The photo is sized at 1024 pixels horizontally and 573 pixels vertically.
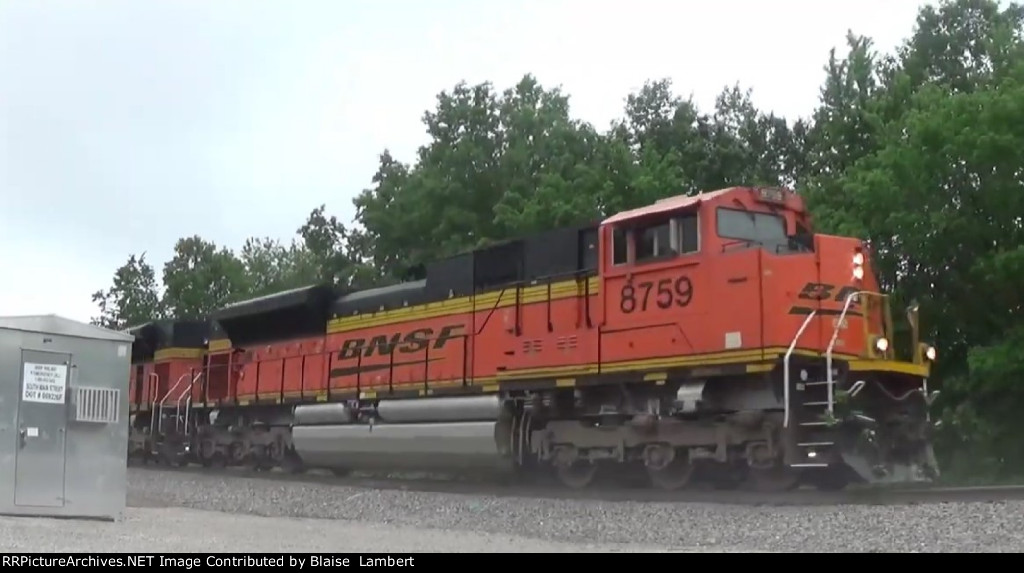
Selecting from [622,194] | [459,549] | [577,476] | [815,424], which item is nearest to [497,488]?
[577,476]

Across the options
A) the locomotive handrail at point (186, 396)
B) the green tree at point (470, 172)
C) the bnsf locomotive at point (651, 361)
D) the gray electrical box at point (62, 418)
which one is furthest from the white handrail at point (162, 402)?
the gray electrical box at point (62, 418)

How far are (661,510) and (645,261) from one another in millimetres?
3513

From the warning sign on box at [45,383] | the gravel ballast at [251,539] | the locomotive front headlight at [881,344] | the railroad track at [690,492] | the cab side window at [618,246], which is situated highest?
the cab side window at [618,246]

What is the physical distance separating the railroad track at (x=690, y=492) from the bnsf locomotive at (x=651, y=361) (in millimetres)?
303

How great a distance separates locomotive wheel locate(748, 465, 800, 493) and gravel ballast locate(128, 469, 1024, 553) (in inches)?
50.9

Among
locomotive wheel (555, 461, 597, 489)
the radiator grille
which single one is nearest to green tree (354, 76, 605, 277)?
locomotive wheel (555, 461, 597, 489)

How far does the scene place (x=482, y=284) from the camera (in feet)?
54.7

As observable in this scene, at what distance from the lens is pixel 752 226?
13.5m

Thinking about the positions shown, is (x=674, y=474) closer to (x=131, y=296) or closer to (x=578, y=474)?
(x=578, y=474)

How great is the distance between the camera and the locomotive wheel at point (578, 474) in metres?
14.8

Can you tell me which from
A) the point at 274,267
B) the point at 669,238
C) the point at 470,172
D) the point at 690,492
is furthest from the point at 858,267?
the point at 274,267

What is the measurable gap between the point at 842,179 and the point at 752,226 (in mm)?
9759

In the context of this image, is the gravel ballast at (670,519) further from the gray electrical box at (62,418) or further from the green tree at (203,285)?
the green tree at (203,285)
